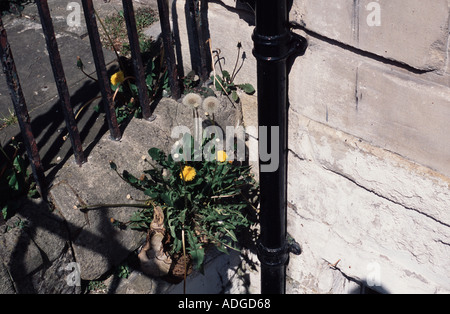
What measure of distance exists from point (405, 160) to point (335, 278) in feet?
3.81

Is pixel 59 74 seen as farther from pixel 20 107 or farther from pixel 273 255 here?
pixel 273 255

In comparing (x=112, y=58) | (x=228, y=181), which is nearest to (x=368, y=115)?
(x=228, y=181)

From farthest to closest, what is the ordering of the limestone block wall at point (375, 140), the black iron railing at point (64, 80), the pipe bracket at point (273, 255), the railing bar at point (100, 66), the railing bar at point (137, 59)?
the pipe bracket at point (273, 255) < the railing bar at point (137, 59) < the railing bar at point (100, 66) < the black iron railing at point (64, 80) < the limestone block wall at point (375, 140)

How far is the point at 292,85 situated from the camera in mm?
2561

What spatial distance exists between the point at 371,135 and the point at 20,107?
1503 mm

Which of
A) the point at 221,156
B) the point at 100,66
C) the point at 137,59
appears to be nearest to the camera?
the point at 100,66

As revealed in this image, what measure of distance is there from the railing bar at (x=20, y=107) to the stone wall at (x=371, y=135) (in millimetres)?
1048

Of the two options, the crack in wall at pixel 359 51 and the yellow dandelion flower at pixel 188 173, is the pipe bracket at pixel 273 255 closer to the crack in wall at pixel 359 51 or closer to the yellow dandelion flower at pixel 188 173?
the yellow dandelion flower at pixel 188 173

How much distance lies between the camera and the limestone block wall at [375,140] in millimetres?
2047

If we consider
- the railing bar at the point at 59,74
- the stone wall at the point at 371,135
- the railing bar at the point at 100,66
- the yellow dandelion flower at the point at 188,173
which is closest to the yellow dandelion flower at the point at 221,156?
the yellow dandelion flower at the point at 188,173

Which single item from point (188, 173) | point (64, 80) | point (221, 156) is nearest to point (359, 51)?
point (221, 156)

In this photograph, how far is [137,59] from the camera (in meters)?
2.62

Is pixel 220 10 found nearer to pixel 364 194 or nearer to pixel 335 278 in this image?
pixel 364 194

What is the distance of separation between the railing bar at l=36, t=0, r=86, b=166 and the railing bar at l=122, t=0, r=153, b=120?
1.21ft
